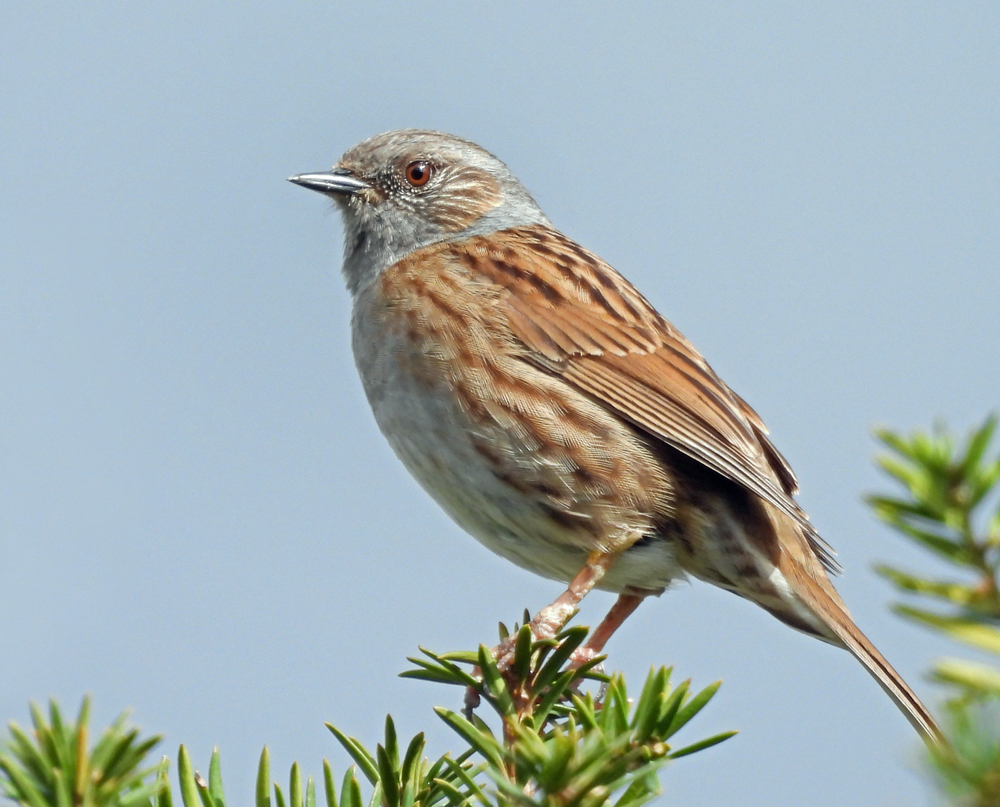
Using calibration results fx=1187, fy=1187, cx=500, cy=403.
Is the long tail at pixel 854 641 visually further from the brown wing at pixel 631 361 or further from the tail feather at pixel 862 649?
the brown wing at pixel 631 361

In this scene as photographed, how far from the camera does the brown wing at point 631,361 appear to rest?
4422mm

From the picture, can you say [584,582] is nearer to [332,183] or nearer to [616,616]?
[616,616]

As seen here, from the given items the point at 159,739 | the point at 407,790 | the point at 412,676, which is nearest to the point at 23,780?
the point at 159,739

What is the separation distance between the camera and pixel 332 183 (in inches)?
224

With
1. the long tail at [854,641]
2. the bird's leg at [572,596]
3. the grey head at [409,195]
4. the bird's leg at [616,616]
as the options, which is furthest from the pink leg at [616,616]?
the grey head at [409,195]

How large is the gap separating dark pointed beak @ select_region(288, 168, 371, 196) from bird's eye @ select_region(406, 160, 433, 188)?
0.78ft

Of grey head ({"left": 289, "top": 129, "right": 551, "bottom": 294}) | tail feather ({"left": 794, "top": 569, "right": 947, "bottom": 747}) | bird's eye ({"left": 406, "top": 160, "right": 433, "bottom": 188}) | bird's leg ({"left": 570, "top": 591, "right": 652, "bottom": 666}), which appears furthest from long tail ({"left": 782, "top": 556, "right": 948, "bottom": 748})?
bird's eye ({"left": 406, "top": 160, "right": 433, "bottom": 188})

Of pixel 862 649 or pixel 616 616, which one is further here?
pixel 616 616

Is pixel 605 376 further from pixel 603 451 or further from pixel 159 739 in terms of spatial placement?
pixel 159 739

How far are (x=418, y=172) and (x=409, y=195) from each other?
0.20 meters

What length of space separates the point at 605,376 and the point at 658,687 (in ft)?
9.00

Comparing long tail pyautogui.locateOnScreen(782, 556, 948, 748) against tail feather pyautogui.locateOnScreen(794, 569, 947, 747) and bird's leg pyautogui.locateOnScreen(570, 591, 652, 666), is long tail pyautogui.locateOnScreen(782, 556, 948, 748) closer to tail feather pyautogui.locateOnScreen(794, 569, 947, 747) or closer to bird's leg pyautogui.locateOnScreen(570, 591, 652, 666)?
tail feather pyautogui.locateOnScreen(794, 569, 947, 747)

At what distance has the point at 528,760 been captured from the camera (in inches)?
62.4

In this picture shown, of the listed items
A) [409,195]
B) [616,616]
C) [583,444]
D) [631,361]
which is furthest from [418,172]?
[616,616]
